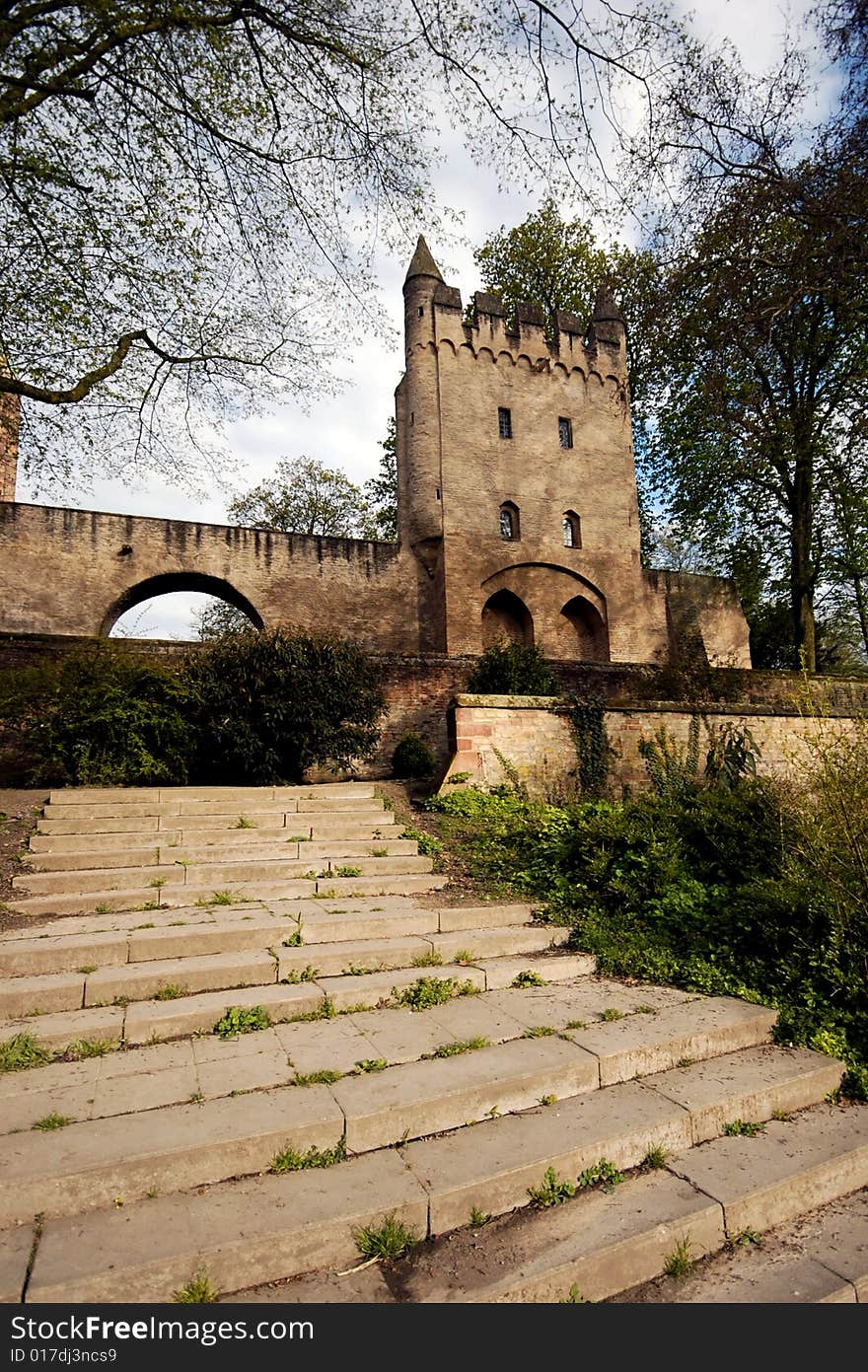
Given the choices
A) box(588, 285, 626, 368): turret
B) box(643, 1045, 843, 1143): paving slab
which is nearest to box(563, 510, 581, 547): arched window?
box(588, 285, 626, 368): turret

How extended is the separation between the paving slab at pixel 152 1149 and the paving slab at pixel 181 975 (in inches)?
45.4

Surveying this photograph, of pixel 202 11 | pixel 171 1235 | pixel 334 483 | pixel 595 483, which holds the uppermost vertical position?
pixel 334 483

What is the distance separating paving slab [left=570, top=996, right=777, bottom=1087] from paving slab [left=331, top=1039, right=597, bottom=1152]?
17cm

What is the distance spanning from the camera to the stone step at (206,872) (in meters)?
5.46

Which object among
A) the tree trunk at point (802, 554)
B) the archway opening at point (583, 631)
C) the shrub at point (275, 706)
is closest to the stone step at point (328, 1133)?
the shrub at point (275, 706)

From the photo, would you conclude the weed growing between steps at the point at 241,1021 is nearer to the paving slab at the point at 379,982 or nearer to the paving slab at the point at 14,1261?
the paving slab at the point at 379,982

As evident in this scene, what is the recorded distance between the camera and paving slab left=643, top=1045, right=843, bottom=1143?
323cm

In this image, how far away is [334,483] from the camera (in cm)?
2972

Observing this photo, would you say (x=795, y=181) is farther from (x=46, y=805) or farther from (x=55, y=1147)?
(x=46, y=805)

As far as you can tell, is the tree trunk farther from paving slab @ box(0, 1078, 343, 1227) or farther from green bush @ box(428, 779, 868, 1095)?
paving slab @ box(0, 1078, 343, 1227)

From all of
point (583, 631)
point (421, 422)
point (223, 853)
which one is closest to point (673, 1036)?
point (223, 853)

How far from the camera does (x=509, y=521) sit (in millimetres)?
22000
